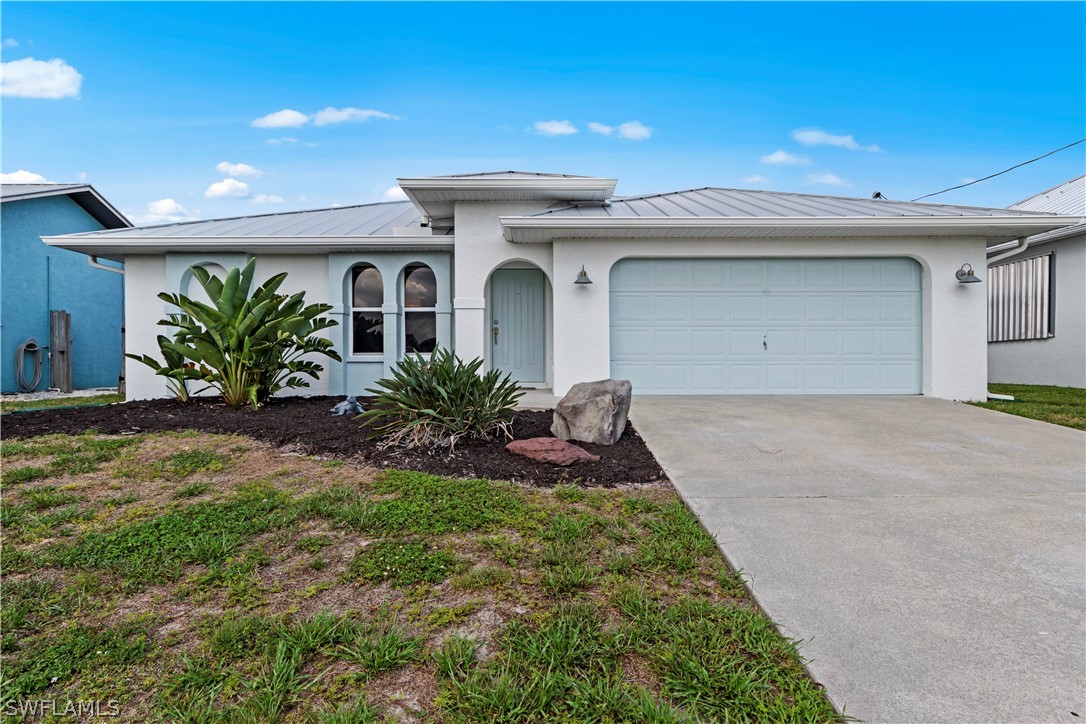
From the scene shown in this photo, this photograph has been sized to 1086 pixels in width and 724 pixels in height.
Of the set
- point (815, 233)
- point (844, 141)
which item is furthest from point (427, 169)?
A: point (844, 141)

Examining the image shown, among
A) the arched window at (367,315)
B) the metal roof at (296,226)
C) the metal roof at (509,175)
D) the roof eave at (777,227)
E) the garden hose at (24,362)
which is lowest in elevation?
the garden hose at (24,362)

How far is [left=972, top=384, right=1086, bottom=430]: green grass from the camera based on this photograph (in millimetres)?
6354

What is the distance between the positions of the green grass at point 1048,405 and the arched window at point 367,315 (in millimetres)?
10033

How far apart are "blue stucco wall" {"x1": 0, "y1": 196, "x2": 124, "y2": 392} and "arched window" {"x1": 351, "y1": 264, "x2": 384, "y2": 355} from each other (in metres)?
9.47

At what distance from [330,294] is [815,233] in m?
8.42

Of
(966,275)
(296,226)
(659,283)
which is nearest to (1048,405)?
(966,275)

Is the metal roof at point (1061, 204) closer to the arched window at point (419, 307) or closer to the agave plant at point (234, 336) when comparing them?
the arched window at point (419, 307)

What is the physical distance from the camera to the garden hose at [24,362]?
11938 millimetres

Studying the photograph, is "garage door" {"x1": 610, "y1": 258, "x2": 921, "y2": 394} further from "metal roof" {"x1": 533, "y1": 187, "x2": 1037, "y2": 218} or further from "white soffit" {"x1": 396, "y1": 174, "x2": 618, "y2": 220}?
"white soffit" {"x1": 396, "y1": 174, "x2": 618, "y2": 220}

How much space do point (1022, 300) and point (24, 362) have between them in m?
23.8

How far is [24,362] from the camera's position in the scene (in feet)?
39.9

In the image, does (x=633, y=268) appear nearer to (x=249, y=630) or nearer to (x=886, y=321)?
(x=886, y=321)

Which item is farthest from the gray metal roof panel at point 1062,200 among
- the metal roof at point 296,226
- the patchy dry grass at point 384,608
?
the metal roof at point 296,226

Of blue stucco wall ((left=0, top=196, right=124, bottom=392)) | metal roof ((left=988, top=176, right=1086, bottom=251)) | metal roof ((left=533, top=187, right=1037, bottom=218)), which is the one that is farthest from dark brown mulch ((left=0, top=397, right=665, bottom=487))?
metal roof ((left=988, top=176, right=1086, bottom=251))
